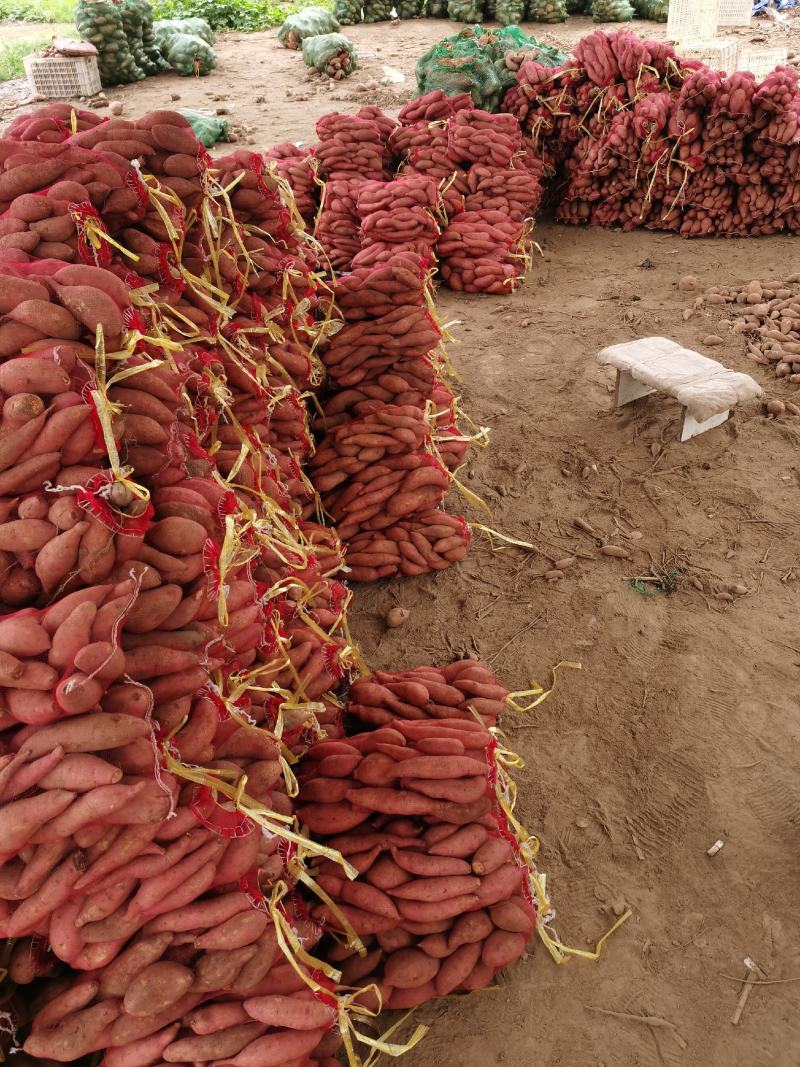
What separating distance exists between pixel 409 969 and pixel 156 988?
0.63 meters

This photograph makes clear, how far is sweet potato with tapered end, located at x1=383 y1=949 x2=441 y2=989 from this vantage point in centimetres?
185

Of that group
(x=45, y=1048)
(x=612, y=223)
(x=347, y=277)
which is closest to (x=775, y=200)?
(x=612, y=223)

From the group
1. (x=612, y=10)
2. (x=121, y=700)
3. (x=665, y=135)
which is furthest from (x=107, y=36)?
(x=121, y=700)

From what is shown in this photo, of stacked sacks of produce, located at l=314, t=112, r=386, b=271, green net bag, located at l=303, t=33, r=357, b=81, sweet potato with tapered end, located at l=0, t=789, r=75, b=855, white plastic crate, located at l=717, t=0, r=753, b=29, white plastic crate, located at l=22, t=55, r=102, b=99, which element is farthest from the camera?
white plastic crate, located at l=717, t=0, r=753, b=29

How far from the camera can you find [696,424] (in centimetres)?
394

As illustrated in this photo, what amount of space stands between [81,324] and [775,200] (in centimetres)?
554

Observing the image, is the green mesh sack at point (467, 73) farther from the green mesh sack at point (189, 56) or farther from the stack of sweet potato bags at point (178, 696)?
the green mesh sack at point (189, 56)

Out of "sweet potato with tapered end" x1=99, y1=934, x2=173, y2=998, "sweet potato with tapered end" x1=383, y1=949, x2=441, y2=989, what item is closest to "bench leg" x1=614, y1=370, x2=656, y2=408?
"sweet potato with tapered end" x1=383, y1=949, x2=441, y2=989

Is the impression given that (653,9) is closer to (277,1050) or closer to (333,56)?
(333,56)

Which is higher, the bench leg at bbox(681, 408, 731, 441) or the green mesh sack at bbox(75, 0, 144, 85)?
the green mesh sack at bbox(75, 0, 144, 85)

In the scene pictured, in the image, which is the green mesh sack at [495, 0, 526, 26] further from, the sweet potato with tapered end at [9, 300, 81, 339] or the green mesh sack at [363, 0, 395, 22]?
the sweet potato with tapered end at [9, 300, 81, 339]

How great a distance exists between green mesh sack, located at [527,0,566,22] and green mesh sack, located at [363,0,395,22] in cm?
220

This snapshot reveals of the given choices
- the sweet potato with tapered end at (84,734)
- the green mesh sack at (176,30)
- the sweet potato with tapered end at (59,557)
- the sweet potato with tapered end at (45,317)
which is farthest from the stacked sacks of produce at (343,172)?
Result: the green mesh sack at (176,30)

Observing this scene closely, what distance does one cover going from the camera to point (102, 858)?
1.43 metres
